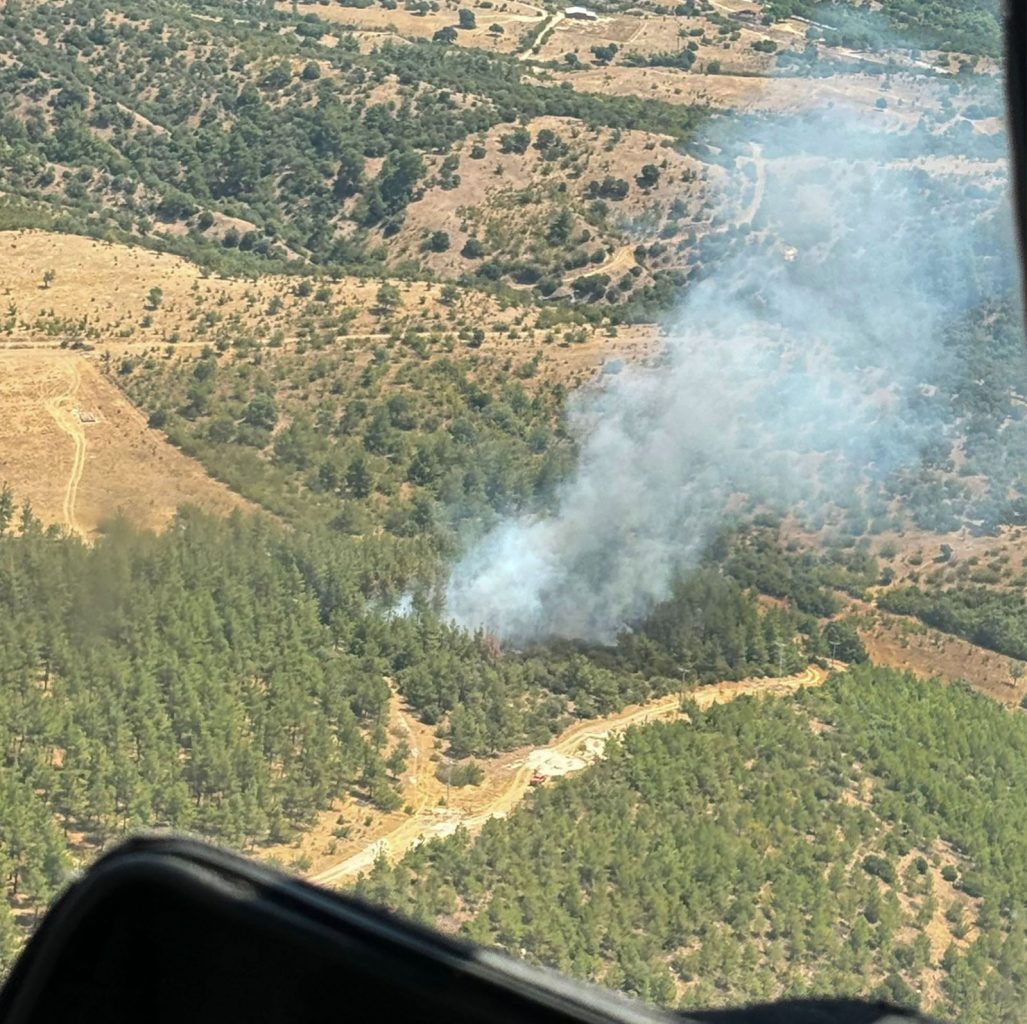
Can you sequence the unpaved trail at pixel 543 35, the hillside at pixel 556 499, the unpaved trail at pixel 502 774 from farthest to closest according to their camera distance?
the unpaved trail at pixel 543 35, the unpaved trail at pixel 502 774, the hillside at pixel 556 499

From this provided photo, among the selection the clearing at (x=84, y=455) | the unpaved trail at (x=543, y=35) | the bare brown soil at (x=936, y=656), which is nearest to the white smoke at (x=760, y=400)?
the bare brown soil at (x=936, y=656)

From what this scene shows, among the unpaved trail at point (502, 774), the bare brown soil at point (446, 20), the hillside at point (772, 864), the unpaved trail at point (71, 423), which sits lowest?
the bare brown soil at point (446, 20)

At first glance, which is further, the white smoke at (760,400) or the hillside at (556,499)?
the white smoke at (760,400)

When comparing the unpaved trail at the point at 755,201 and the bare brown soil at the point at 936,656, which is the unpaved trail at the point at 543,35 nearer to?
the unpaved trail at the point at 755,201

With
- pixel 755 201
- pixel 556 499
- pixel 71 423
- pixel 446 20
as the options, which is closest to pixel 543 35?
pixel 446 20

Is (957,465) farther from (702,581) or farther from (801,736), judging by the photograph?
(801,736)

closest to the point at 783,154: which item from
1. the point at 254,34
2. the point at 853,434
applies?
the point at 853,434
